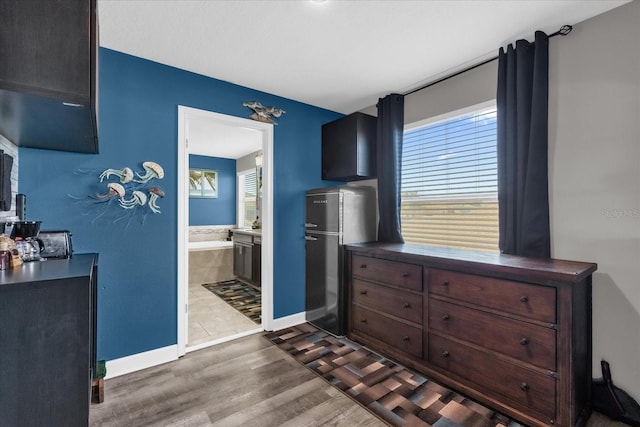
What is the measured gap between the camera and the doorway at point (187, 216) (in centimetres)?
254

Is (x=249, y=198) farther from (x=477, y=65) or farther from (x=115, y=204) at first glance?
(x=477, y=65)

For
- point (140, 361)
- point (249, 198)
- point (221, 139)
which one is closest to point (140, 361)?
point (140, 361)

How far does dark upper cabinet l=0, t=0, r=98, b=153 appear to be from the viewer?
39.9 inches

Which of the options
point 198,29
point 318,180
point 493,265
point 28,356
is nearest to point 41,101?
point 28,356

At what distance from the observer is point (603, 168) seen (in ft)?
6.08

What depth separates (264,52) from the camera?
90.4 inches

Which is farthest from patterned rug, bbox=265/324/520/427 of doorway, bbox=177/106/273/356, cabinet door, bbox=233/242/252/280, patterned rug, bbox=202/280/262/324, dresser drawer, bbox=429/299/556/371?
cabinet door, bbox=233/242/252/280

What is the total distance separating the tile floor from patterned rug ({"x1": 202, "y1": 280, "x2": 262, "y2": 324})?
0.28 ft

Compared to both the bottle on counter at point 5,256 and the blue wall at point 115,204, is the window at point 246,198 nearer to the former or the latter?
the blue wall at point 115,204

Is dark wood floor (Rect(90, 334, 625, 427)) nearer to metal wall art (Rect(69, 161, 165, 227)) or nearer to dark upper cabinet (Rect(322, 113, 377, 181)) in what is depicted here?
metal wall art (Rect(69, 161, 165, 227))

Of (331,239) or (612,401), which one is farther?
(331,239)

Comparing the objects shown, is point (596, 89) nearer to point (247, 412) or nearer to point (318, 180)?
point (318, 180)

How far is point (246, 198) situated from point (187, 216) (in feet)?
13.0

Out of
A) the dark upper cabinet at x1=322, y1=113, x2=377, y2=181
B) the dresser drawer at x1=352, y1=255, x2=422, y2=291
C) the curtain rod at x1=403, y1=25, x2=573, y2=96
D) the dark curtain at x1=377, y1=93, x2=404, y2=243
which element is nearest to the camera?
the curtain rod at x1=403, y1=25, x2=573, y2=96
